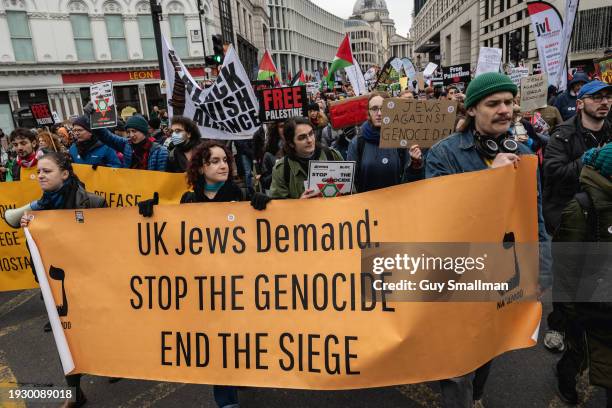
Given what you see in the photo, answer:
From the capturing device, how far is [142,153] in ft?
17.4

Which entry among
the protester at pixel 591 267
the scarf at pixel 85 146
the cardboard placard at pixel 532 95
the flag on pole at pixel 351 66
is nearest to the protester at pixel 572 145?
the protester at pixel 591 267

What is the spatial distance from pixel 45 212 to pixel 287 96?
11.7ft

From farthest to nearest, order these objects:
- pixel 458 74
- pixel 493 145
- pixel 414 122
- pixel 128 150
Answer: pixel 458 74
pixel 128 150
pixel 414 122
pixel 493 145

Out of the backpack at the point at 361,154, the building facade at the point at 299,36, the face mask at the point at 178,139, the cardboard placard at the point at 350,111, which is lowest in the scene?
the backpack at the point at 361,154

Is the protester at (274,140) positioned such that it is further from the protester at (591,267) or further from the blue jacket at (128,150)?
the protester at (591,267)

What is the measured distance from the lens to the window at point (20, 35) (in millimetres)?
23250

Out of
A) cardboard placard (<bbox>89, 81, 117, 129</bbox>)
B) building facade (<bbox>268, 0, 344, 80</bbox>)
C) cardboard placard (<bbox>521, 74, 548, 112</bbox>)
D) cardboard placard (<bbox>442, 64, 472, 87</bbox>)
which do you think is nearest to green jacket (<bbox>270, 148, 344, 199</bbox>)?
cardboard placard (<bbox>89, 81, 117, 129</bbox>)

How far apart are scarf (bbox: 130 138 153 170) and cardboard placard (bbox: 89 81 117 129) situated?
0.40 metres

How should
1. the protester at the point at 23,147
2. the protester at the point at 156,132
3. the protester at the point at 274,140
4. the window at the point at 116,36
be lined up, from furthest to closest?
1. the window at the point at 116,36
2. the protester at the point at 156,132
3. the protester at the point at 274,140
4. the protester at the point at 23,147

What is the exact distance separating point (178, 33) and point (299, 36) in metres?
63.2

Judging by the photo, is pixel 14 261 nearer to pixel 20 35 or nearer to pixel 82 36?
pixel 20 35

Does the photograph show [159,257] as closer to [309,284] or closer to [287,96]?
[309,284]

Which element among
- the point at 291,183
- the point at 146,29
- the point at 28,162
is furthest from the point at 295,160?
the point at 146,29

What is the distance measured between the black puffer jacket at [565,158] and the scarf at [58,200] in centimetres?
389
